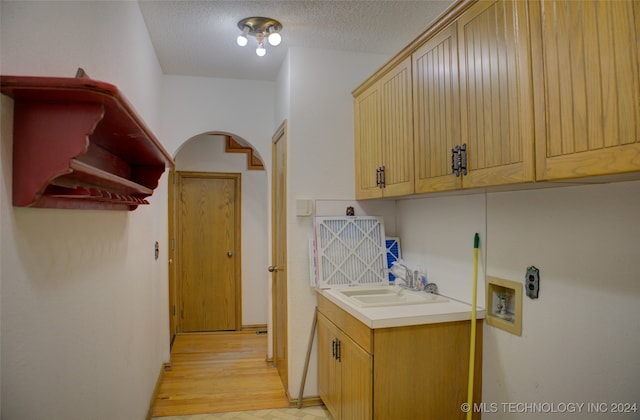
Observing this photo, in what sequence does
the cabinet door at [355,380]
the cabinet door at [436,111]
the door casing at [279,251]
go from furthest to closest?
the door casing at [279,251]
the cabinet door at [355,380]
the cabinet door at [436,111]

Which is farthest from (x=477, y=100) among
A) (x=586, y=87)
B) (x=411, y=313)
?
(x=411, y=313)

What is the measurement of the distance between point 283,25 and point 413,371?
2.24 m

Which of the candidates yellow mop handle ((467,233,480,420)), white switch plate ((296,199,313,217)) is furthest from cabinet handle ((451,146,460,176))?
white switch plate ((296,199,313,217))

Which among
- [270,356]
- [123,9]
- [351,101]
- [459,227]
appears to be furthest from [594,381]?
[270,356]

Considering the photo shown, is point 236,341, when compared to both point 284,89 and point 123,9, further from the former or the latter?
point 123,9

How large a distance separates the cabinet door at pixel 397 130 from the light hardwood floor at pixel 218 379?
184cm

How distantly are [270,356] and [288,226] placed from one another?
60.7 inches

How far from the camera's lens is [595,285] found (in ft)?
4.98

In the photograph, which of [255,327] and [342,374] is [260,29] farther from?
[255,327]

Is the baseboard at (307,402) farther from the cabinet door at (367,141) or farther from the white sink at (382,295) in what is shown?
the cabinet door at (367,141)

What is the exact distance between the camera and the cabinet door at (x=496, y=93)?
1457 millimetres

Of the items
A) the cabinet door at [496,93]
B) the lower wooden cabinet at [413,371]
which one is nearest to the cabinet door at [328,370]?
the lower wooden cabinet at [413,371]

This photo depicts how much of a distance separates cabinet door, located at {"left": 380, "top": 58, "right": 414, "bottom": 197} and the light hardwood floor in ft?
6.05

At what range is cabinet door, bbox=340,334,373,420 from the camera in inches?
79.0
